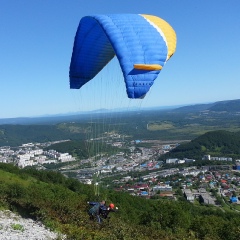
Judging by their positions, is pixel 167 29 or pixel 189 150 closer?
pixel 167 29

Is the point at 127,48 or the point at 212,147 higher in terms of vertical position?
the point at 127,48

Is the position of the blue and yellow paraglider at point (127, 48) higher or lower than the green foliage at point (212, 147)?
higher

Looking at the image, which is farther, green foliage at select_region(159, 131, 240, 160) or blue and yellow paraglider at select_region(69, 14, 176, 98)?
green foliage at select_region(159, 131, 240, 160)

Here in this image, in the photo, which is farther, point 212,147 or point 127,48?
point 212,147

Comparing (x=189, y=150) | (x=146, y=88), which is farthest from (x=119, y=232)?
(x=189, y=150)

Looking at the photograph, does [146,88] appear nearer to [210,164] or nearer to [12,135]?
[210,164]

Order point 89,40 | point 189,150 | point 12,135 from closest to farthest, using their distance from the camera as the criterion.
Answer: point 89,40
point 189,150
point 12,135

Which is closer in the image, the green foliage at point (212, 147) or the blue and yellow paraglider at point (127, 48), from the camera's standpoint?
the blue and yellow paraglider at point (127, 48)

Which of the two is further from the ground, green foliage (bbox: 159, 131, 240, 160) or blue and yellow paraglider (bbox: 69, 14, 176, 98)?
blue and yellow paraglider (bbox: 69, 14, 176, 98)
